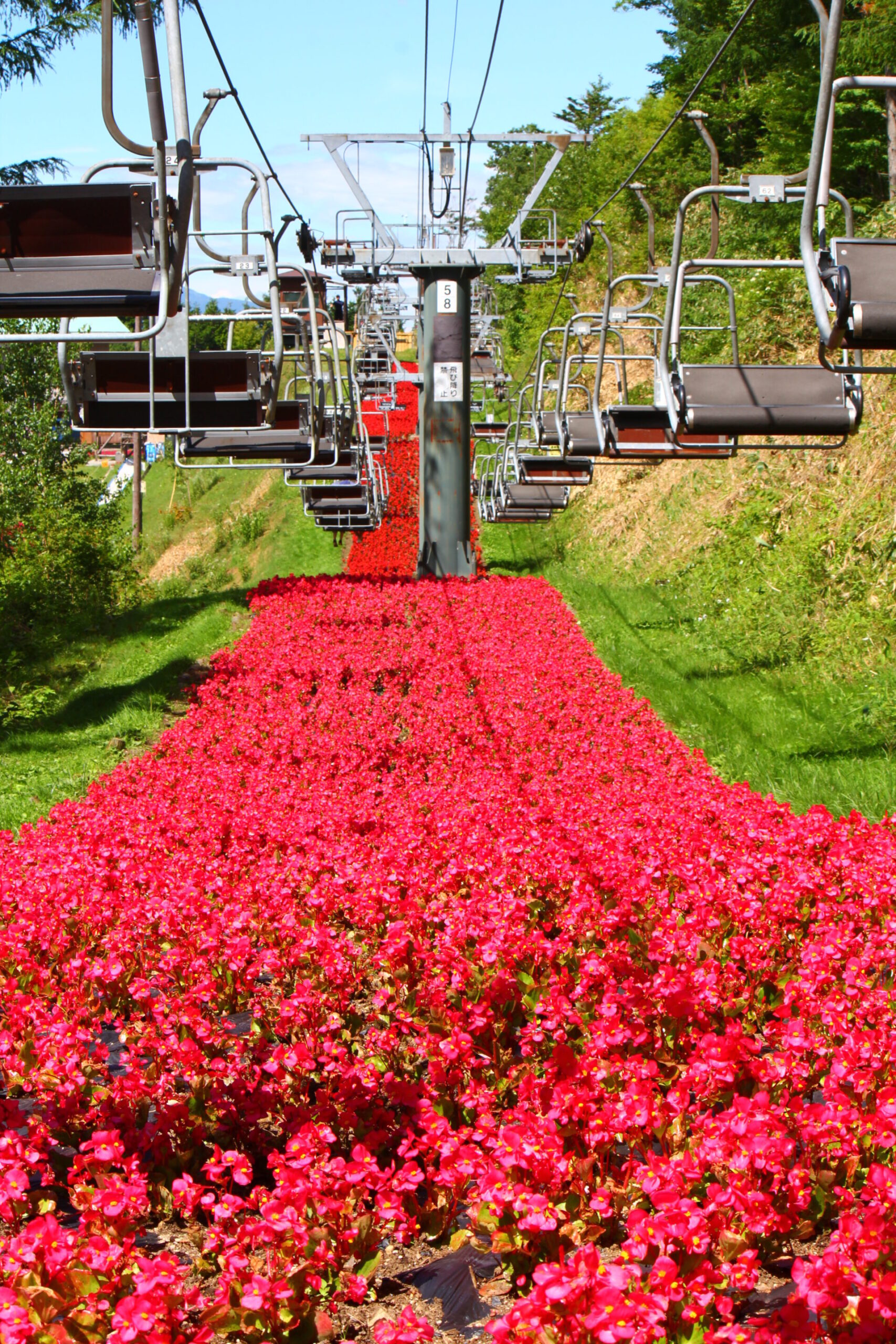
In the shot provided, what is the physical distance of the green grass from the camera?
7.55m

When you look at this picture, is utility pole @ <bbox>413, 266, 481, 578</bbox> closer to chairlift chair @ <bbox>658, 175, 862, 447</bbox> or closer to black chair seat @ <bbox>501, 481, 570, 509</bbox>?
black chair seat @ <bbox>501, 481, 570, 509</bbox>

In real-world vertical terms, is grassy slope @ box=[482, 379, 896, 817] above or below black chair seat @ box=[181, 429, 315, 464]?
below

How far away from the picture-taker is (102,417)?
6.67 meters

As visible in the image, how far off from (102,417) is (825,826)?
4095 millimetres

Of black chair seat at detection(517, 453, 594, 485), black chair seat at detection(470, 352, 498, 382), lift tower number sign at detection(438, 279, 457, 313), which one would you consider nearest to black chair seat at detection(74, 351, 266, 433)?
black chair seat at detection(517, 453, 594, 485)

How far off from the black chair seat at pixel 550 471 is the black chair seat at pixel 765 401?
19.1 ft

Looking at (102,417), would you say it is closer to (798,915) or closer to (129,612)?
(798,915)

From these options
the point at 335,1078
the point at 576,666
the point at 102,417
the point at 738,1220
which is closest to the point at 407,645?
the point at 576,666

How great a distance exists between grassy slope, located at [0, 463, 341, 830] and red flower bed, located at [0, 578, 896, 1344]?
2.80 meters

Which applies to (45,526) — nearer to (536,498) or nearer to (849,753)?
(536,498)

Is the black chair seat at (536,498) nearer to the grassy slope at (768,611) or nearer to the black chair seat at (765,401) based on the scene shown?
the grassy slope at (768,611)

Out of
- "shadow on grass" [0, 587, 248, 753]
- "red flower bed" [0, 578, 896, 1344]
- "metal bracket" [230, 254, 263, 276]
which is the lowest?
"shadow on grass" [0, 587, 248, 753]

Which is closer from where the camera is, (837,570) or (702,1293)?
(702,1293)

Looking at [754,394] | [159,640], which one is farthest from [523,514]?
[754,394]
